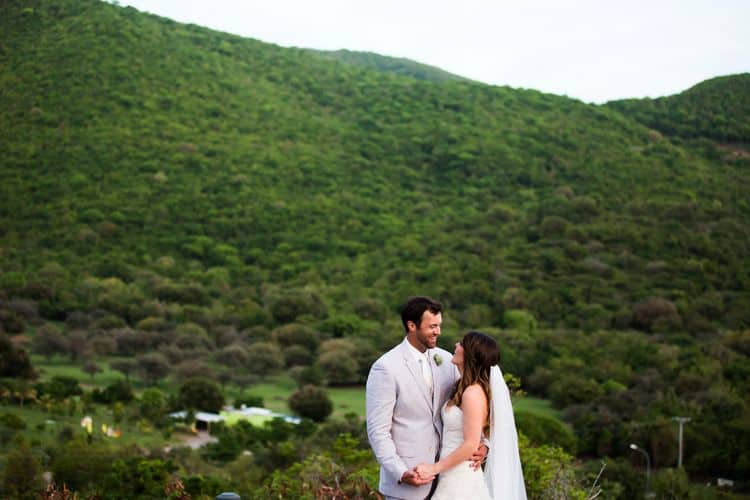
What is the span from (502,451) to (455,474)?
0.25 metres

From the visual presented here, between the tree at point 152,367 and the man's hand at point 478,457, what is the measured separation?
29.6 meters

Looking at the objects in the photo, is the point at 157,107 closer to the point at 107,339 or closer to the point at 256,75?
the point at 256,75

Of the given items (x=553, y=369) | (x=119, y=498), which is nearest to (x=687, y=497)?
(x=119, y=498)

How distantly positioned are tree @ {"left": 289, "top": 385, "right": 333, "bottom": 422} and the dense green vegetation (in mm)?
133

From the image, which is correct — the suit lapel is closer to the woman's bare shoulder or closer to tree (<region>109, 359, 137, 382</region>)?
the woman's bare shoulder

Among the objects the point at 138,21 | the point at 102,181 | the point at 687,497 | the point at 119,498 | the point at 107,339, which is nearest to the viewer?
the point at 119,498

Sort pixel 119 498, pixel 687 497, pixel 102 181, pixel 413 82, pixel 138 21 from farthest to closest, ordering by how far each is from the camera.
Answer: pixel 413 82 → pixel 138 21 → pixel 102 181 → pixel 687 497 → pixel 119 498

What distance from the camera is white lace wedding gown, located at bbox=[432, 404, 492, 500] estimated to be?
4410mm

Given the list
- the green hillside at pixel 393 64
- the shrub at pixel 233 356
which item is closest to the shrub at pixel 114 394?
the shrub at pixel 233 356

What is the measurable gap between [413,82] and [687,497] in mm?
65582

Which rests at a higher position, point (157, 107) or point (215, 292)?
point (157, 107)

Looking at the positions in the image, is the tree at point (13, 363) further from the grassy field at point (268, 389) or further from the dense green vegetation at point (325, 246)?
the grassy field at point (268, 389)

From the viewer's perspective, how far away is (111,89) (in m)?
64.5

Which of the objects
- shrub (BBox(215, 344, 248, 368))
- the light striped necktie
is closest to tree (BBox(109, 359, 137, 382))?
shrub (BBox(215, 344, 248, 368))
